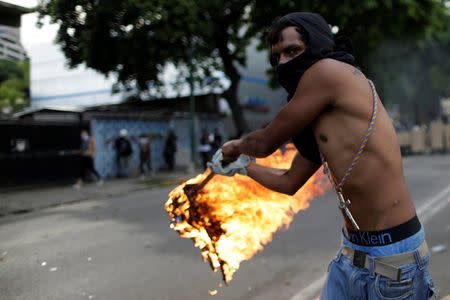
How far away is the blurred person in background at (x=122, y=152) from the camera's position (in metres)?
16.6

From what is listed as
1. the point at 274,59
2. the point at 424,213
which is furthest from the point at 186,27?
the point at 274,59

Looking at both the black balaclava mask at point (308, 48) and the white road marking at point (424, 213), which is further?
the white road marking at point (424, 213)

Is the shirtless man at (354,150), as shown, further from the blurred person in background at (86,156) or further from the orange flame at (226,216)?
the blurred person in background at (86,156)

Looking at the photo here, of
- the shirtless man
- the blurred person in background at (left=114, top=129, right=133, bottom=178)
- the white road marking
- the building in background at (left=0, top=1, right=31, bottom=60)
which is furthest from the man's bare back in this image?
the blurred person in background at (left=114, top=129, right=133, bottom=178)

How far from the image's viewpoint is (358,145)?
5.95ft

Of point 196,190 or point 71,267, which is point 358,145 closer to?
point 196,190

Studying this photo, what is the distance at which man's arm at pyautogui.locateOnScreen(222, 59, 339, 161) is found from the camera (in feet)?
5.86

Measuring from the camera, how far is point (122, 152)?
1659cm

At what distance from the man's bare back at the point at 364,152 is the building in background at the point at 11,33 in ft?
29.9

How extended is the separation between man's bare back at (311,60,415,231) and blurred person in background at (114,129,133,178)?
15259 millimetres

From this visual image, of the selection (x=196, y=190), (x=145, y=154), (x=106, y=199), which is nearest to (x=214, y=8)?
(x=145, y=154)

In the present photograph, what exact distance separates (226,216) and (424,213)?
6324mm

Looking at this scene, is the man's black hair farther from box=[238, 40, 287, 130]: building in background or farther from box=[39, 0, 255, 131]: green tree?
box=[238, 40, 287, 130]: building in background

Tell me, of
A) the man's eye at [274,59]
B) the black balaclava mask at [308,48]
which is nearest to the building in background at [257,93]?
the man's eye at [274,59]
